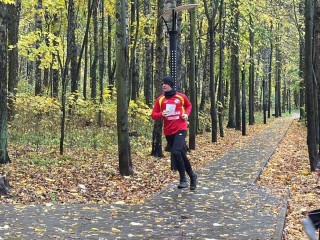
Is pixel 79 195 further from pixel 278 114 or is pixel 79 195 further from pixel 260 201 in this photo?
pixel 278 114

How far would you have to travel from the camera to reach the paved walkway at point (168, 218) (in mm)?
5959

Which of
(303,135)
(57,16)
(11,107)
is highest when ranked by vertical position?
(57,16)

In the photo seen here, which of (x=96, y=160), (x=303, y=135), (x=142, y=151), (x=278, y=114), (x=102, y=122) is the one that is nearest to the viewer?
(x=96, y=160)

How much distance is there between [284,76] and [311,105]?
52883 millimetres

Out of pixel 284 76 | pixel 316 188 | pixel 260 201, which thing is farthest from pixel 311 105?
pixel 284 76

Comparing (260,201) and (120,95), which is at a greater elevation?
(120,95)

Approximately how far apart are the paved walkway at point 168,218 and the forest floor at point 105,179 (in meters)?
0.43

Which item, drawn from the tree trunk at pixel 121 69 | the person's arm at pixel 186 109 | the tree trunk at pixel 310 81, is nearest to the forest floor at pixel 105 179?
the tree trunk at pixel 310 81

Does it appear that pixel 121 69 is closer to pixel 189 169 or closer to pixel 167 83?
pixel 167 83

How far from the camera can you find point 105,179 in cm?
1019

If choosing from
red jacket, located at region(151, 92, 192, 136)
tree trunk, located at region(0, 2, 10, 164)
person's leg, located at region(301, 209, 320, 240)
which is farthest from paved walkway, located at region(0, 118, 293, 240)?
tree trunk, located at region(0, 2, 10, 164)

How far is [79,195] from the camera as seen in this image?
28.3 ft

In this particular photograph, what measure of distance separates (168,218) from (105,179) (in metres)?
3.61

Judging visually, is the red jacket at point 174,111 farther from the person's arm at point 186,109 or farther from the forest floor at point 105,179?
the forest floor at point 105,179
